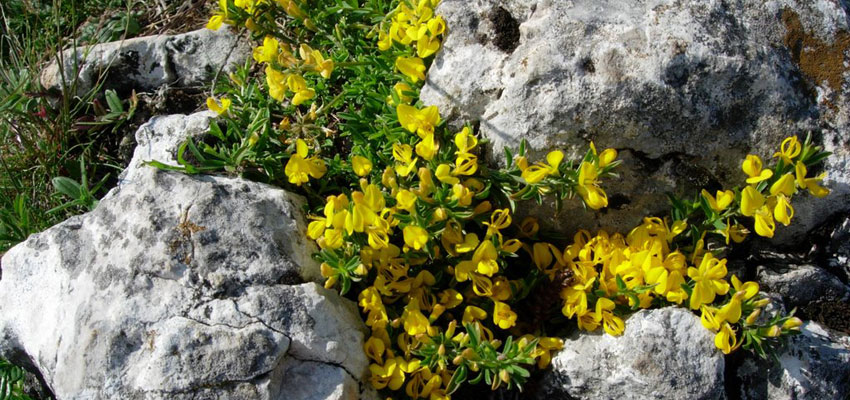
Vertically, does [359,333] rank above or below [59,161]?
above

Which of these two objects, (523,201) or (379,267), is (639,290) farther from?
(379,267)

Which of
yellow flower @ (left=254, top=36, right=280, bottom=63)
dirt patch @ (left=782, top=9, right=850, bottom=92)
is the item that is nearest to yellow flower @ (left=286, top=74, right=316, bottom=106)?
yellow flower @ (left=254, top=36, right=280, bottom=63)

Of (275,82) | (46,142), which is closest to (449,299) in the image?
(275,82)

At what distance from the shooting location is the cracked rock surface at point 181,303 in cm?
319

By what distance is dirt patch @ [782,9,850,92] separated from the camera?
376cm

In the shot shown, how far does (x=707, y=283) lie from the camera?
133 inches

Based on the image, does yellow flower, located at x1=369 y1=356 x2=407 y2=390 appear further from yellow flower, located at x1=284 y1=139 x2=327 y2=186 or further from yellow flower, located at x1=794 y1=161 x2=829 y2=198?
yellow flower, located at x1=794 y1=161 x2=829 y2=198

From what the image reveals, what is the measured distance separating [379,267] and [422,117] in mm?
740

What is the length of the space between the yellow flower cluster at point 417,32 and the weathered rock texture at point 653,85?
0.08 m

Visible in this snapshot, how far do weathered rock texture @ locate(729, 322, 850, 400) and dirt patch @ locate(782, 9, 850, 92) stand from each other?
4.08ft

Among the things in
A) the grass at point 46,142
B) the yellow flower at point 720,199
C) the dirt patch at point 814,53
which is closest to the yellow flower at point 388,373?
the yellow flower at point 720,199

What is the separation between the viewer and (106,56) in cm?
511

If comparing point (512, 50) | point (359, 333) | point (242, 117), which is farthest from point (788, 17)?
point (242, 117)

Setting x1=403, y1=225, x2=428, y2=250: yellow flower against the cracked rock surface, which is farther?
x1=403, y1=225, x2=428, y2=250: yellow flower
